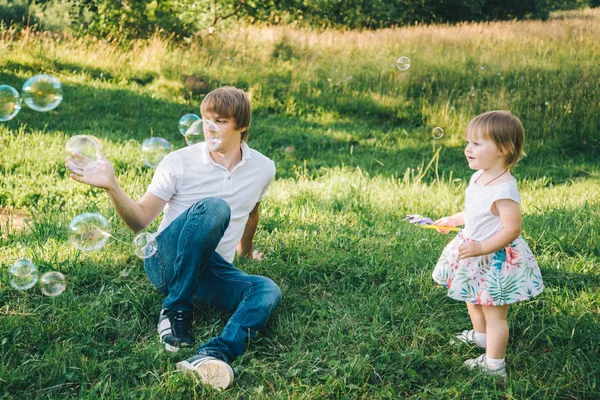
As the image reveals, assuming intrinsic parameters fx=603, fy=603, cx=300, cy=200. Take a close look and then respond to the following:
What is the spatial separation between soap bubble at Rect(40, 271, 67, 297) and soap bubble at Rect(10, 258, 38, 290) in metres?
0.04

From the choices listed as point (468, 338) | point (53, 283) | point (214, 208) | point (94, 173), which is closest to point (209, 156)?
point (214, 208)

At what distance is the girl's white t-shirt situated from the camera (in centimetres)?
247

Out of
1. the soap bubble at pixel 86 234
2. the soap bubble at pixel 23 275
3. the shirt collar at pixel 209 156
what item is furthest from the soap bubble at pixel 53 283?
the shirt collar at pixel 209 156

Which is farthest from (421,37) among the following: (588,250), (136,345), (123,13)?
(136,345)

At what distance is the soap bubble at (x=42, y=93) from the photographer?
11.1ft

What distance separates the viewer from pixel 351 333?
9.05 ft

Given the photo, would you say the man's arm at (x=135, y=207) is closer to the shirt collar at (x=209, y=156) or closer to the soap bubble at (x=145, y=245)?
the soap bubble at (x=145, y=245)

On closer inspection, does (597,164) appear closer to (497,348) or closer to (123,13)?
(497,348)

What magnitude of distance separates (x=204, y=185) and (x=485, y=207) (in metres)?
1.34

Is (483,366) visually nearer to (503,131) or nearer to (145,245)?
(503,131)

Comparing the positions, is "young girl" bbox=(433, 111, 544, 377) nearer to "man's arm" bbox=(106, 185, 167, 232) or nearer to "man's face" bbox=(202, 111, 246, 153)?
Answer: "man's face" bbox=(202, 111, 246, 153)

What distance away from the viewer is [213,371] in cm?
237

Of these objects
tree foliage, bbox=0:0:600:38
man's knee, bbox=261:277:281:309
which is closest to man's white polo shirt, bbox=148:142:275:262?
man's knee, bbox=261:277:281:309

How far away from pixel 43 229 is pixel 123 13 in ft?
33.7
